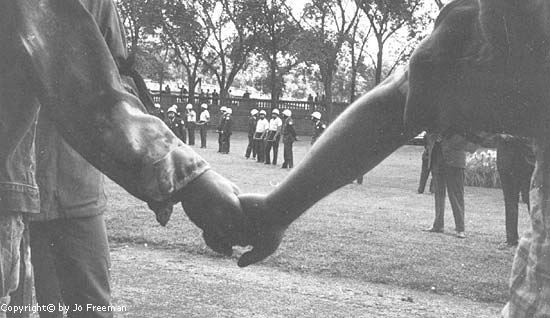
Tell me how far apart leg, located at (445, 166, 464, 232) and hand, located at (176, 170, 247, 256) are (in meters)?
8.41

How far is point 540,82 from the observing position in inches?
59.7

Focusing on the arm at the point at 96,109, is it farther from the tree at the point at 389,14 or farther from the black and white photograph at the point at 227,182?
the tree at the point at 389,14

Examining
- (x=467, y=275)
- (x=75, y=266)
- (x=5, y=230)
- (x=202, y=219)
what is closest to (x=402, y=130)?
(x=202, y=219)

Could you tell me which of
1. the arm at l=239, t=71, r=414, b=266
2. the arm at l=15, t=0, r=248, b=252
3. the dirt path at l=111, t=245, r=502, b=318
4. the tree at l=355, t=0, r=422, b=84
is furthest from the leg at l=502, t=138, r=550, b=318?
the tree at l=355, t=0, r=422, b=84

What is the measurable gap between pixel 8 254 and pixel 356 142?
0.84 metres

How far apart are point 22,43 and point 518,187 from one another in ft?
28.7

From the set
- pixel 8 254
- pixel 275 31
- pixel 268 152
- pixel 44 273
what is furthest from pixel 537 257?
pixel 275 31

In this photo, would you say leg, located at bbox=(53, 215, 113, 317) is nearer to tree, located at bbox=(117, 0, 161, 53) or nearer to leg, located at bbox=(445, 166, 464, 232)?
leg, located at bbox=(445, 166, 464, 232)

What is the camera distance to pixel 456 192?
33.6 feet

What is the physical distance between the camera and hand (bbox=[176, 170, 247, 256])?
1.65 meters

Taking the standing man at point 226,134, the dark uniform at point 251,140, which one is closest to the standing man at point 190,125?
the dark uniform at point 251,140

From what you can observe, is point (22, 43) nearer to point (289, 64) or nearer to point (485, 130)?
point (485, 130)

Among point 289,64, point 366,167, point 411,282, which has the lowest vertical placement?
point 411,282

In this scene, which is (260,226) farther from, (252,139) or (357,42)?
(357,42)
